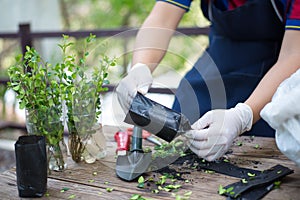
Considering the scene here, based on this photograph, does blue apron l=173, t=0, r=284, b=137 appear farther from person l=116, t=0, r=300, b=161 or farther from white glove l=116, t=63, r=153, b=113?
white glove l=116, t=63, r=153, b=113

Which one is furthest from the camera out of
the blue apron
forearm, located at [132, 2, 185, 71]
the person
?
the blue apron

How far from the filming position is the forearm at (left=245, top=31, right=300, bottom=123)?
1325 mm

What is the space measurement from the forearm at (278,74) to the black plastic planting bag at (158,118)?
0.95ft

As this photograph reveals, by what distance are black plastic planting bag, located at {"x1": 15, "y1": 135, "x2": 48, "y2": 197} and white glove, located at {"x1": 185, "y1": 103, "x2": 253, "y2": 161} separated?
417 millimetres

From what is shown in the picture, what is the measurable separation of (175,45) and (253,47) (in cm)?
43

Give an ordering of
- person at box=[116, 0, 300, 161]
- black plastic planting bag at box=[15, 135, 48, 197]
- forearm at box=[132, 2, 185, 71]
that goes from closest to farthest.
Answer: black plastic planting bag at box=[15, 135, 48, 197]
person at box=[116, 0, 300, 161]
forearm at box=[132, 2, 185, 71]

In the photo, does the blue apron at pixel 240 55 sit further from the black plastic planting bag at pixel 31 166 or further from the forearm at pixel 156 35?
the black plastic planting bag at pixel 31 166

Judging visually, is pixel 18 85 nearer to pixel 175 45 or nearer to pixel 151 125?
pixel 151 125

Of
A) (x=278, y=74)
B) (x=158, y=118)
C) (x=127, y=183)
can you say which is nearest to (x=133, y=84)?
(x=158, y=118)

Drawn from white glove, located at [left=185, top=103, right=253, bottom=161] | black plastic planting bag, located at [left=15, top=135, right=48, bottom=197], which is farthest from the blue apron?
black plastic planting bag, located at [left=15, top=135, right=48, bottom=197]

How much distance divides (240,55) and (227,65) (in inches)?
2.6

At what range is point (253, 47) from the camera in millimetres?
1664

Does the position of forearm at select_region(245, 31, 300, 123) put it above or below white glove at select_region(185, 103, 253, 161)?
above

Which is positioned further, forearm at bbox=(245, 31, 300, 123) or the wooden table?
forearm at bbox=(245, 31, 300, 123)
